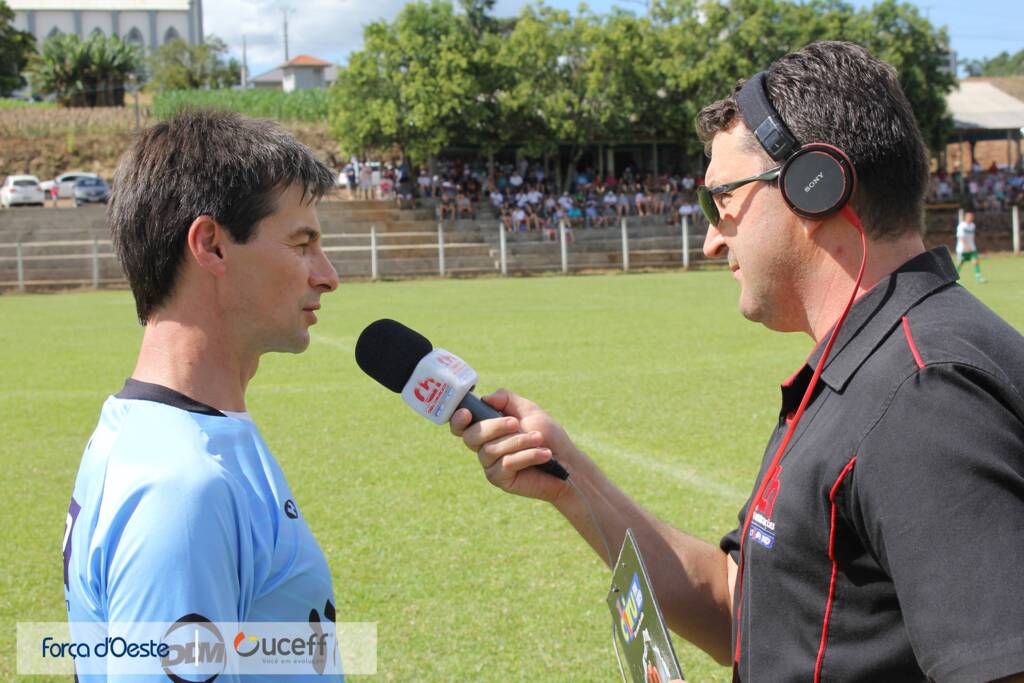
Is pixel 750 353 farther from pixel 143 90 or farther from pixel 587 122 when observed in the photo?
pixel 143 90

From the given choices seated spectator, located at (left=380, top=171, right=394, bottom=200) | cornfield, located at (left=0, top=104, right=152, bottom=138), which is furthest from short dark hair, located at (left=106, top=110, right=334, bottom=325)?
cornfield, located at (left=0, top=104, right=152, bottom=138)

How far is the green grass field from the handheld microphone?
240 cm

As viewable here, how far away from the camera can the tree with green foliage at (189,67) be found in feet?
298

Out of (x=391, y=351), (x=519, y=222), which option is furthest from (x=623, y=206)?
(x=391, y=351)

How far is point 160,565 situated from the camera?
75.2 inches

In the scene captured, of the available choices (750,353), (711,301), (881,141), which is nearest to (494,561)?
(881,141)

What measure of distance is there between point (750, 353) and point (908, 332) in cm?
1384

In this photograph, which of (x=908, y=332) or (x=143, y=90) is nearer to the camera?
(x=908, y=332)

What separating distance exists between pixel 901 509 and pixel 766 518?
357 mm

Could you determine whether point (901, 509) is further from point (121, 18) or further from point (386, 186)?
point (121, 18)

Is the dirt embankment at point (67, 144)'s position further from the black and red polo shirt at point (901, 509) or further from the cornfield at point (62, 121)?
the black and red polo shirt at point (901, 509)

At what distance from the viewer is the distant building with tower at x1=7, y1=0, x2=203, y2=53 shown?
438 ft

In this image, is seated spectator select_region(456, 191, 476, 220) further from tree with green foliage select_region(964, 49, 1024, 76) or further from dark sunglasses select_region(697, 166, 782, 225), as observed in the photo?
tree with green foliage select_region(964, 49, 1024, 76)

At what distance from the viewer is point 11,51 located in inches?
3221
